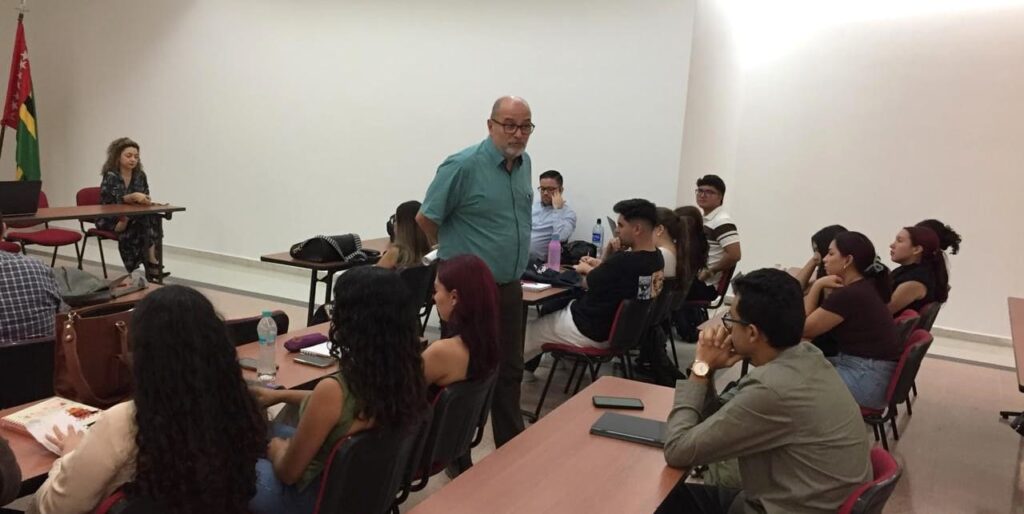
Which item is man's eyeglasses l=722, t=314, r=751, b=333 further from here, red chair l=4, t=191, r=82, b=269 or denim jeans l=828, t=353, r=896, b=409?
red chair l=4, t=191, r=82, b=269

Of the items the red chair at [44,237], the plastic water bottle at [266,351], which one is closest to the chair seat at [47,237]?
the red chair at [44,237]

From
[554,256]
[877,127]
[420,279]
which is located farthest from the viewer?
[877,127]

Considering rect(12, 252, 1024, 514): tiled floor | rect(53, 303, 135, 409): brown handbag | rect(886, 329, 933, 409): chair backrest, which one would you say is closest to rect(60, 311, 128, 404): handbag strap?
rect(53, 303, 135, 409): brown handbag

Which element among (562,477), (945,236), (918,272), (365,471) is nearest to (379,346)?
(365,471)

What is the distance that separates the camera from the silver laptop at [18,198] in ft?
17.2

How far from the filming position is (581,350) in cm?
400

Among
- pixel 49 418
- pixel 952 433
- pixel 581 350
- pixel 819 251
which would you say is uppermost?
pixel 819 251

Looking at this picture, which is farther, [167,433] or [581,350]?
[581,350]

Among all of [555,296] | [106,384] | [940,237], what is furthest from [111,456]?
[940,237]

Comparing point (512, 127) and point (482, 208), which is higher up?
point (512, 127)

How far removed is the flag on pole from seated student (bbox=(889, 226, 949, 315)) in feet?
27.4

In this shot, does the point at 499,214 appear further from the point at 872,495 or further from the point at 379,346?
the point at 872,495

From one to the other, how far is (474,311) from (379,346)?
513 millimetres

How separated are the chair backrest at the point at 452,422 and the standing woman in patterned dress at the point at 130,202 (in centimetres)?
480
